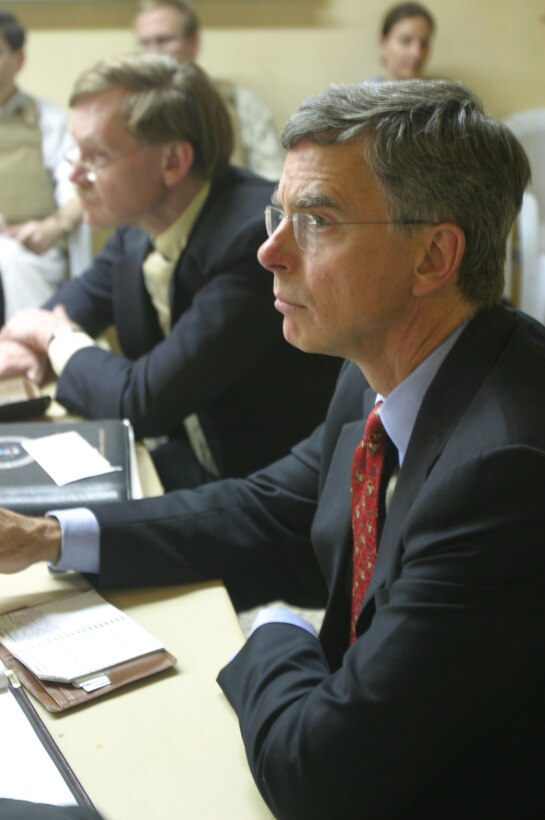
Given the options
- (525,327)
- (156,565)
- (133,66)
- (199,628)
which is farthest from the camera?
(133,66)

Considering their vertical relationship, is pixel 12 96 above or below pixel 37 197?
above

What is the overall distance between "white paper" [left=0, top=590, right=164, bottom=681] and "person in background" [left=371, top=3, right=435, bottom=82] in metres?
3.77

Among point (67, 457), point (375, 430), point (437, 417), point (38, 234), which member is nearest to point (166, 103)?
point (67, 457)

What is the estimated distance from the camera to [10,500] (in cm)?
131

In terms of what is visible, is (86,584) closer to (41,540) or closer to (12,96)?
(41,540)

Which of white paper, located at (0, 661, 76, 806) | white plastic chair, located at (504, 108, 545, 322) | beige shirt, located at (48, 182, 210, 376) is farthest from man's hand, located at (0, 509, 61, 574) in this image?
white plastic chair, located at (504, 108, 545, 322)

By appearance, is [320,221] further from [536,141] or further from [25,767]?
[536,141]

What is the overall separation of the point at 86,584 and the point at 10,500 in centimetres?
19

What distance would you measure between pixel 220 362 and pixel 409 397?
79 cm

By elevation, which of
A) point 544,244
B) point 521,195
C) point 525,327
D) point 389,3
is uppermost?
point 389,3

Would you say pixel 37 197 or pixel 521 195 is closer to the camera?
pixel 521 195

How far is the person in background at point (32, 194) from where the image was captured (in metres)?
3.60

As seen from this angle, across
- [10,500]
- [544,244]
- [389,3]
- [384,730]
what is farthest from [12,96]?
[384,730]

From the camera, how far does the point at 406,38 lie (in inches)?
172
